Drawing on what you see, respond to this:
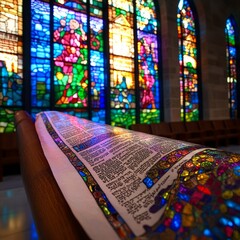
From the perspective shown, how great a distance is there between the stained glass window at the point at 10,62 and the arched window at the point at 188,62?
5.56m

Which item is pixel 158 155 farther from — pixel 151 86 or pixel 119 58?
pixel 151 86

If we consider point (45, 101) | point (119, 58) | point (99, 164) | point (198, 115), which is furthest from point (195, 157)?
point (198, 115)

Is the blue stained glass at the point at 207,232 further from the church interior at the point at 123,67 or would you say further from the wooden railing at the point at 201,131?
the wooden railing at the point at 201,131

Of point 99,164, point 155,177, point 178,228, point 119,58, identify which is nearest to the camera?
point 178,228

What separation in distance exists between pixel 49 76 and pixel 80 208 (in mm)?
5615

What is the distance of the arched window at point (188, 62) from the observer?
874 centimetres

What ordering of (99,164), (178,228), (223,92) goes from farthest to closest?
(223,92) → (99,164) → (178,228)

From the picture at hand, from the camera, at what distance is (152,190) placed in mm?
399

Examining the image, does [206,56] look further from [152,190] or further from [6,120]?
[152,190]

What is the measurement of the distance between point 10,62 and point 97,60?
234 centimetres

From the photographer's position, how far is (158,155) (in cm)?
50

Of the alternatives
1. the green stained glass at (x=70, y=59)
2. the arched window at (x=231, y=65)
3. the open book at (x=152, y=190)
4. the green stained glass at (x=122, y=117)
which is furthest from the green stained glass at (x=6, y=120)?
the arched window at (x=231, y=65)

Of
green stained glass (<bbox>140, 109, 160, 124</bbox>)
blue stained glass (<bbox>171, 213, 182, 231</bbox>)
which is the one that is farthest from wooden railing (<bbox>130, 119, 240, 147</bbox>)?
blue stained glass (<bbox>171, 213, 182, 231</bbox>)

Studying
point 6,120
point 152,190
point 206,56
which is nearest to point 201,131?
point 206,56
